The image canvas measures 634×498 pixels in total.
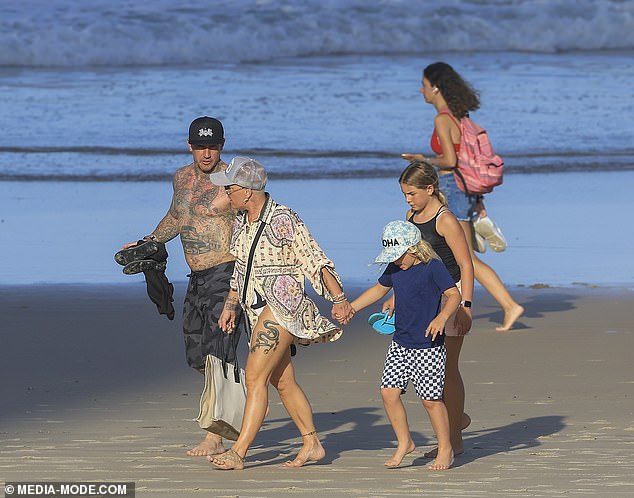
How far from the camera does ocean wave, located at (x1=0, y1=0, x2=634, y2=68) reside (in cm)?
3016

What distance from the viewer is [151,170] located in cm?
1723

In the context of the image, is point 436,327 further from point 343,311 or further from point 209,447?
point 209,447

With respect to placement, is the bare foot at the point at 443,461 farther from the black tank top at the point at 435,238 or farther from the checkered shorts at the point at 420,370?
the black tank top at the point at 435,238

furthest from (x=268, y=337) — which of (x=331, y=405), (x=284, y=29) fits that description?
(x=284, y=29)

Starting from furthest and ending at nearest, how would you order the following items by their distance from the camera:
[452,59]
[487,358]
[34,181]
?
1. [452,59]
2. [34,181]
3. [487,358]

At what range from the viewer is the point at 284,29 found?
107ft

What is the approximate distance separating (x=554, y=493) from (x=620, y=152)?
13.7 meters

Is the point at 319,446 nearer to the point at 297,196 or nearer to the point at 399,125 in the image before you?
the point at 297,196

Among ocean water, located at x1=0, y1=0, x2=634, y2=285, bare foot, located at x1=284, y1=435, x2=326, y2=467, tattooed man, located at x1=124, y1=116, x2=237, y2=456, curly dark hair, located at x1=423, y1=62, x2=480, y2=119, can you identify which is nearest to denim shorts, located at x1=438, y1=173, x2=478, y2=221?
curly dark hair, located at x1=423, y1=62, x2=480, y2=119

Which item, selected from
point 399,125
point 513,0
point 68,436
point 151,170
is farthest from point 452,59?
point 68,436

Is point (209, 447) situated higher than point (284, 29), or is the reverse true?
point (209, 447)

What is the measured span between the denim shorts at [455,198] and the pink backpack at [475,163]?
0.04 m

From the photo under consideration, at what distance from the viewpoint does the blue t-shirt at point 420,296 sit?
19.4ft

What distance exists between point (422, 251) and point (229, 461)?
1146mm
